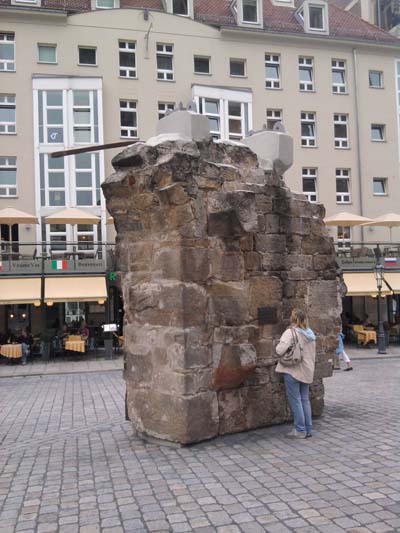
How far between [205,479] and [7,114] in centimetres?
2459

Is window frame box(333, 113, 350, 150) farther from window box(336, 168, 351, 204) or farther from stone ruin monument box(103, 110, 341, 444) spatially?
stone ruin monument box(103, 110, 341, 444)

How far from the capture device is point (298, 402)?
21.8 feet

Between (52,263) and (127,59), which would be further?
(127,59)

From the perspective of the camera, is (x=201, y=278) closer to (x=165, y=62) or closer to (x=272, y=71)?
(x=165, y=62)

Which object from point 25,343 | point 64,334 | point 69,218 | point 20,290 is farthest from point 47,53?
point 25,343

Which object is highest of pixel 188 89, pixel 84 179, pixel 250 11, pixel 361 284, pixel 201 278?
pixel 250 11

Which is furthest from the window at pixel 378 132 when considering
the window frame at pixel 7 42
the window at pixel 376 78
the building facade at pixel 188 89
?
the window frame at pixel 7 42

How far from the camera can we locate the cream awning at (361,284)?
22625mm

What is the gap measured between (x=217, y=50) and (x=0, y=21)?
1056cm

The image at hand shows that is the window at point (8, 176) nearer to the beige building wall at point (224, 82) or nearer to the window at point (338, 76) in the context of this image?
the beige building wall at point (224, 82)

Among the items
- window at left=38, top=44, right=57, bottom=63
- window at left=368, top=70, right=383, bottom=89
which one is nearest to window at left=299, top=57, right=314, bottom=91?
window at left=368, top=70, right=383, bottom=89

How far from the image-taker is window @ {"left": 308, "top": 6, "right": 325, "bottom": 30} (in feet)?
102

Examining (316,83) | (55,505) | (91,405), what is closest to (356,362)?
(91,405)

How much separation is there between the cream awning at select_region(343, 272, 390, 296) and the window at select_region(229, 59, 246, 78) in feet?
40.8
